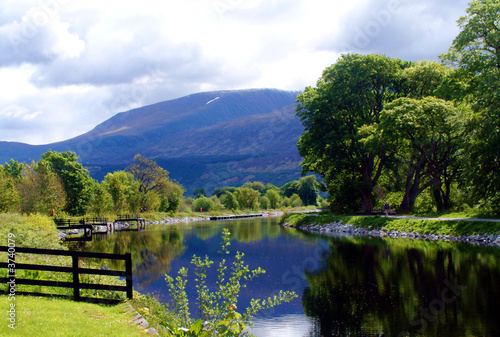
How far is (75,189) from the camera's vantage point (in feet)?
220

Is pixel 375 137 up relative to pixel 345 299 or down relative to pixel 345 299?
up

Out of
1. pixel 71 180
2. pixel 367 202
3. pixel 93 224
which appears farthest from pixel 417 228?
pixel 71 180

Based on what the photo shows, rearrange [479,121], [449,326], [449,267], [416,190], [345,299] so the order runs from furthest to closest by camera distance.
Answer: [416,190], [479,121], [449,267], [345,299], [449,326]

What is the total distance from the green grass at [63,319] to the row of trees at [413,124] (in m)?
29.0

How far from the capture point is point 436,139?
127 feet

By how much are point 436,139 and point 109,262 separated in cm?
3056

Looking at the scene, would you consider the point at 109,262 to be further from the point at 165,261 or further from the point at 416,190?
the point at 416,190

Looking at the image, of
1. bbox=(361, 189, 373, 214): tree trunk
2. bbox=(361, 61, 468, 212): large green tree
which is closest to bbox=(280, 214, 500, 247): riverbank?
bbox=(361, 189, 373, 214): tree trunk

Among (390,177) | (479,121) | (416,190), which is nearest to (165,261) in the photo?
(479,121)

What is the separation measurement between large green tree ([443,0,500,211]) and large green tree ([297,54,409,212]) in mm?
13274

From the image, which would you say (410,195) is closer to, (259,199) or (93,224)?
(93,224)

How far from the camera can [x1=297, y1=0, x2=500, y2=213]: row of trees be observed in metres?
31.4

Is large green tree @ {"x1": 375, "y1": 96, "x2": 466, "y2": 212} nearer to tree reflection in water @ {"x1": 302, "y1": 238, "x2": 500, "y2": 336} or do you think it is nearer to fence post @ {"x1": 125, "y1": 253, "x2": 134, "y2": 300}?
tree reflection in water @ {"x1": 302, "y1": 238, "x2": 500, "y2": 336}

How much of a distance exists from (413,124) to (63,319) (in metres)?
35.1
